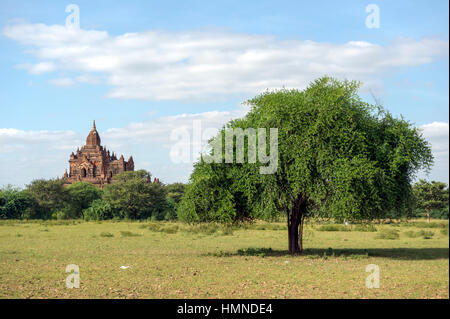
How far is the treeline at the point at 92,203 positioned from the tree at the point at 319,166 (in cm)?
7177

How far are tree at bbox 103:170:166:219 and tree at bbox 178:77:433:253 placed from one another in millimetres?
74149

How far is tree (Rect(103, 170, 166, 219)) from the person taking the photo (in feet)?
339

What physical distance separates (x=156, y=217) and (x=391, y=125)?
77.0 metres

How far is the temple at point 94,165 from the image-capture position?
581 feet

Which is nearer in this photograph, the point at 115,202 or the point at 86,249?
the point at 86,249

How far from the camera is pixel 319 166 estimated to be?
1126 inches

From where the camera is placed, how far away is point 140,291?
60.9ft

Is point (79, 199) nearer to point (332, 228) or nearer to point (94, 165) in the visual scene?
point (94, 165)

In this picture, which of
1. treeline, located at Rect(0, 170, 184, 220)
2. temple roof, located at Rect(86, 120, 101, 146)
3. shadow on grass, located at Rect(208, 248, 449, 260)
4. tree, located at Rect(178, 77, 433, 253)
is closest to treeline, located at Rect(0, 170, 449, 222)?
treeline, located at Rect(0, 170, 184, 220)

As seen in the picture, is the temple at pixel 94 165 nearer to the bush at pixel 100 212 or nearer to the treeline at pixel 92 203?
the treeline at pixel 92 203
